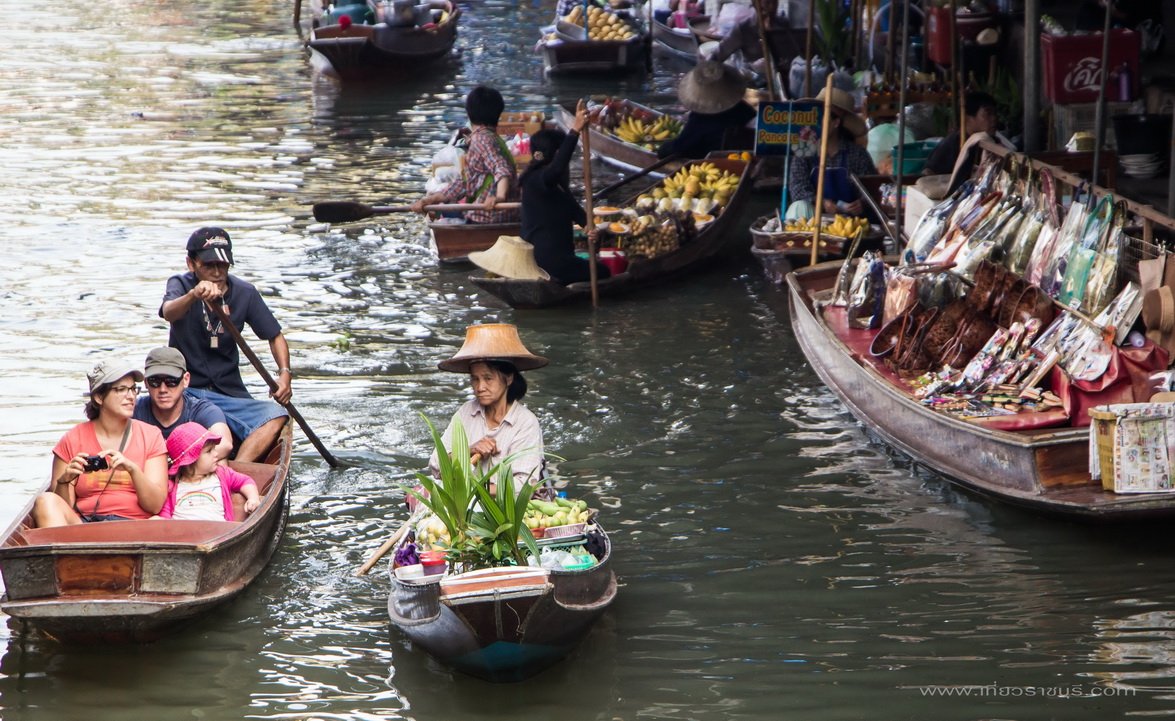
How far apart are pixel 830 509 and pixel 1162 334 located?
5.61 feet

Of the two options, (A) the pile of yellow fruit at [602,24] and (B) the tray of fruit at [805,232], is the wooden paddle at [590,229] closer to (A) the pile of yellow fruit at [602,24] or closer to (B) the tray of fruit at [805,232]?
(B) the tray of fruit at [805,232]

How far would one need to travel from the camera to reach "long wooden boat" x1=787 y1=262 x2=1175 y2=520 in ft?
19.4

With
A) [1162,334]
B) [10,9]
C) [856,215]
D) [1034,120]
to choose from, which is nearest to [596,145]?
[856,215]

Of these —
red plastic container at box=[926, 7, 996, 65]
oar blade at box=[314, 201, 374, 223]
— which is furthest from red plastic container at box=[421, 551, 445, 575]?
red plastic container at box=[926, 7, 996, 65]

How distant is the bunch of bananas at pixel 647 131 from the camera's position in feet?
46.4

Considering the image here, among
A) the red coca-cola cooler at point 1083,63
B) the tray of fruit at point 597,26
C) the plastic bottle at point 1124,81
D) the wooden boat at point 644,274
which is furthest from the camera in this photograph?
the tray of fruit at point 597,26

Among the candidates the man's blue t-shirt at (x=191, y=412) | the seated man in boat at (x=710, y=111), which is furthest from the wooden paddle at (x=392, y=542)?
the seated man in boat at (x=710, y=111)

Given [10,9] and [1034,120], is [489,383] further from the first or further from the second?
[10,9]

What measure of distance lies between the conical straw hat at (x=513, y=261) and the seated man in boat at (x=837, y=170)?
198 centimetres

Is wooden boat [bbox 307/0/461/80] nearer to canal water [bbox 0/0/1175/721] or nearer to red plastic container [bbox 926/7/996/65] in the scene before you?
canal water [bbox 0/0/1175/721]

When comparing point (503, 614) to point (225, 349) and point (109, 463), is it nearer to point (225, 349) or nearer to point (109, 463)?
point (109, 463)

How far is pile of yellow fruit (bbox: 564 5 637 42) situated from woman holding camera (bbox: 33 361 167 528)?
15.2 m

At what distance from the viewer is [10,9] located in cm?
2825

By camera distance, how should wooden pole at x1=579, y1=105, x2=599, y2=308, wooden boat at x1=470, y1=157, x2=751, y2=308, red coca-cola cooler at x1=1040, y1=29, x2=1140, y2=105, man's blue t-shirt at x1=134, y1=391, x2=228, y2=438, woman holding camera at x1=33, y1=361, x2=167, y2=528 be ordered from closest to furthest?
Result: woman holding camera at x1=33, y1=361, x2=167, y2=528 < man's blue t-shirt at x1=134, y1=391, x2=228, y2=438 < red coca-cola cooler at x1=1040, y1=29, x2=1140, y2=105 < wooden pole at x1=579, y1=105, x2=599, y2=308 < wooden boat at x1=470, y1=157, x2=751, y2=308
